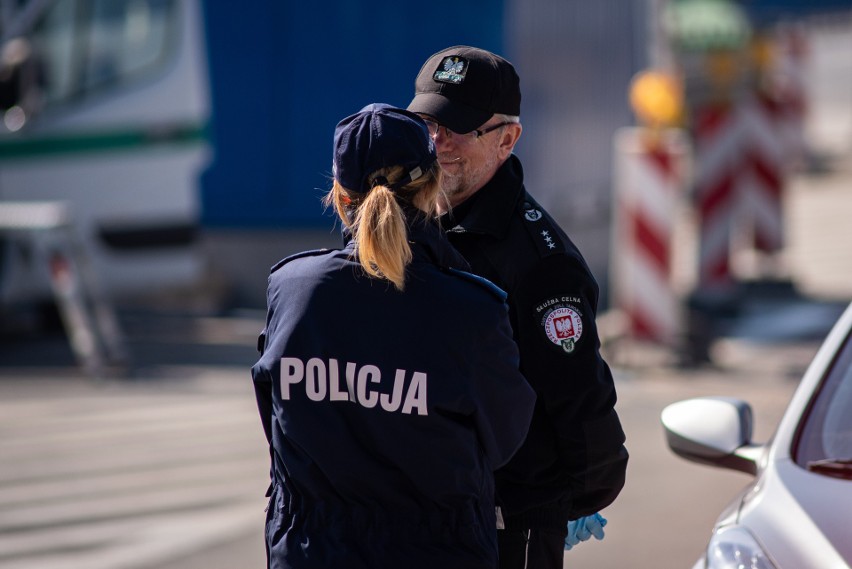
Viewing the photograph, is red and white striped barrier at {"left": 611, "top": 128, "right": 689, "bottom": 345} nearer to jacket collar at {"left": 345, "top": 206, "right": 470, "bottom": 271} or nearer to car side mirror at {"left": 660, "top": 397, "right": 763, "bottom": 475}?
car side mirror at {"left": 660, "top": 397, "right": 763, "bottom": 475}

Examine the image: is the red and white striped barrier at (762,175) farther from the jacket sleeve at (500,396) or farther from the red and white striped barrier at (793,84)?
the red and white striped barrier at (793,84)

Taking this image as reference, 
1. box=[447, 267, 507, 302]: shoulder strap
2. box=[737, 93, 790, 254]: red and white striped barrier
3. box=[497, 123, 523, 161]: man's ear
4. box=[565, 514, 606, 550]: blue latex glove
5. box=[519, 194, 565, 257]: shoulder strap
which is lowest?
box=[737, 93, 790, 254]: red and white striped barrier

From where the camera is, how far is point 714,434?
124 inches

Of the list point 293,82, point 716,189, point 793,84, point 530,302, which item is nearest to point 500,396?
point 530,302

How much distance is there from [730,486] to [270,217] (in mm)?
5536

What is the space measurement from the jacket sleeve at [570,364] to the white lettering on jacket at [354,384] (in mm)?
382

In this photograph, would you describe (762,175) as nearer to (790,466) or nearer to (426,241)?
(790,466)

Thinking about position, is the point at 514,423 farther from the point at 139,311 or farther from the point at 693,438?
the point at 139,311

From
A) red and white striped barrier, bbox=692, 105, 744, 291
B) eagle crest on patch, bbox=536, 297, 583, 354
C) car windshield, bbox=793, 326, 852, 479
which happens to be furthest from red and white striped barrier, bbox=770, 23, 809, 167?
eagle crest on patch, bbox=536, 297, 583, 354

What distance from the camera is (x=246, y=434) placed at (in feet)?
23.2

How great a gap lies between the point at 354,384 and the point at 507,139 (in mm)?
702

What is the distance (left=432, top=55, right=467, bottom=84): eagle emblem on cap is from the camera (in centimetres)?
262

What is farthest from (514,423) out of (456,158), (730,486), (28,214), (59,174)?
(59,174)

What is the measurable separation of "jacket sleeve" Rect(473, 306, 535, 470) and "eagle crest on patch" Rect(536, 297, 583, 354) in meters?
0.20
